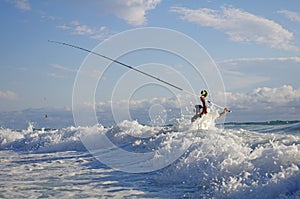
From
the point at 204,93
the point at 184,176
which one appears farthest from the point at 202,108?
the point at 184,176

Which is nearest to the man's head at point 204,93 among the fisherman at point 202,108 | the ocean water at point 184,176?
the fisherman at point 202,108

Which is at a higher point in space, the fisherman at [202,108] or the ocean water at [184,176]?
the fisherman at [202,108]

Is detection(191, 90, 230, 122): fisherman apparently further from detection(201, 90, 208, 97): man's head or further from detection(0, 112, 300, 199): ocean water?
detection(0, 112, 300, 199): ocean water

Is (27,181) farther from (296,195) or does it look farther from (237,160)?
(296,195)

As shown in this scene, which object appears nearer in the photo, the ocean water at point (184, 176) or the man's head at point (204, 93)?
the ocean water at point (184, 176)

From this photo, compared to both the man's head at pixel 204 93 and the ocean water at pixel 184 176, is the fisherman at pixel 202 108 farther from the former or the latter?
the ocean water at pixel 184 176

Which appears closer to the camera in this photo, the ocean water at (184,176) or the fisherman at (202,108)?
the ocean water at (184,176)

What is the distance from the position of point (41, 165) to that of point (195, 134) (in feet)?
19.0

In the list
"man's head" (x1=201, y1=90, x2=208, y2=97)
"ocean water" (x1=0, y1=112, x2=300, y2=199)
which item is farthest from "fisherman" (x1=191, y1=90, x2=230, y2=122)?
"ocean water" (x1=0, y1=112, x2=300, y2=199)

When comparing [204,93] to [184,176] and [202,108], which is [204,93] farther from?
[184,176]

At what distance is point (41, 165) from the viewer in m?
12.8

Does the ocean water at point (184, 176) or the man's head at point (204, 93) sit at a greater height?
the man's head at point (204, 93)

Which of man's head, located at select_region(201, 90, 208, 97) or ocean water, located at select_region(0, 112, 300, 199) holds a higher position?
man's head, located at select_region(201, 90, 208, 97)

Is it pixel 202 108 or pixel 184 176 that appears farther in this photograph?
pixel 202 108
